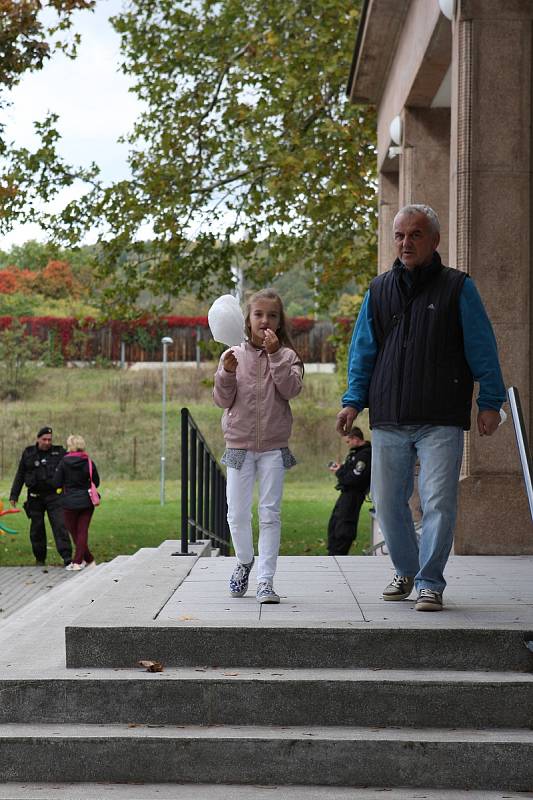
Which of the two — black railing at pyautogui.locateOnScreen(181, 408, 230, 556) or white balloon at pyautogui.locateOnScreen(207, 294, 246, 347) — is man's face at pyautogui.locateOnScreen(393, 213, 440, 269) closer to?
white balloon at pyautogui.locateOnScreen(207, 294, 246, 347)

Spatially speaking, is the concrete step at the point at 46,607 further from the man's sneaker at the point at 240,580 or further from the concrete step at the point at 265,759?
the concrete step at the point at 265,759

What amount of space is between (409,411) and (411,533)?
69 centimetres

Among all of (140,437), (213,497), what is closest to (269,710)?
(213,497)

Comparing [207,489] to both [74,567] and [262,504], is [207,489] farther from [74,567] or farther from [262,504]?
[74,567]

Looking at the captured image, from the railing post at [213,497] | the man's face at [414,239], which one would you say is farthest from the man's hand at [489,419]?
the railing post at [213,497]

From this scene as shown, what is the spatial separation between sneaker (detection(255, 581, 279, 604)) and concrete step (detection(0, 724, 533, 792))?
1.47 m

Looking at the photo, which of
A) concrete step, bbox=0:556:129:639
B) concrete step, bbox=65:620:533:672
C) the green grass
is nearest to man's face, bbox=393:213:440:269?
concrete step, bbox=65:620:533:672

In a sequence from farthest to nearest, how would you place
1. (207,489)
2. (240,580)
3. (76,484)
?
(76,484), (207,489), (240,580)

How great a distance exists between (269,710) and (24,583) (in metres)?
11.1

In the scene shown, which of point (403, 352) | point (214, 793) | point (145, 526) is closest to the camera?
point (214, 793)

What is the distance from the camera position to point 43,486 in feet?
56.3

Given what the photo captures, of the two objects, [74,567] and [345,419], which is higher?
[345,419]

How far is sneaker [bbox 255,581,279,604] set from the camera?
19.5ft

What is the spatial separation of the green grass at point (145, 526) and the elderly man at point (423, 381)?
43.0ft
